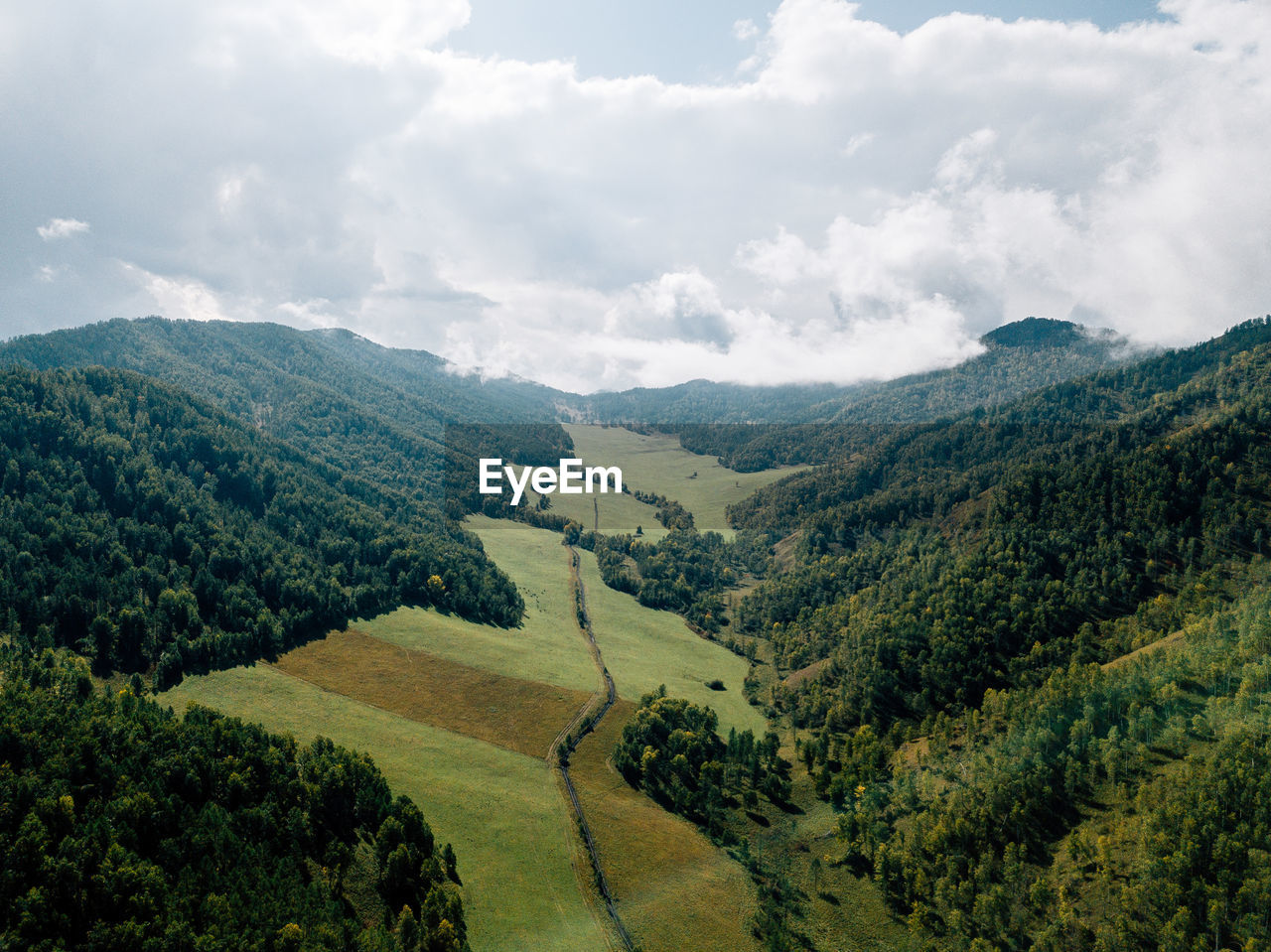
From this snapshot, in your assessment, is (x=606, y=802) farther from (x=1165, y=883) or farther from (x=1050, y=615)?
(x=1050, y=615)

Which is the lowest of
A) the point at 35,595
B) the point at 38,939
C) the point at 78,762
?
the point at 38,939

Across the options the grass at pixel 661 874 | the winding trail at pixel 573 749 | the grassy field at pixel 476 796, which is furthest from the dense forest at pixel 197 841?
the grass at pixel 661 874

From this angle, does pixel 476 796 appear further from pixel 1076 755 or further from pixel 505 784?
pixel 1076 755

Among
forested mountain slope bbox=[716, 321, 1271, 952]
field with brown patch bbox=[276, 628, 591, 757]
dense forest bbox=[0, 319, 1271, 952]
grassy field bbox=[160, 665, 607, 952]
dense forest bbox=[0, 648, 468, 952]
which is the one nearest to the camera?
dense forest bbox=[0, 648, 468, 952]

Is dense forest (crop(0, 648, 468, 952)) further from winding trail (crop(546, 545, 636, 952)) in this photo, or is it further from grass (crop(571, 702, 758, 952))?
grass (crop(571, 702, 758, 952))

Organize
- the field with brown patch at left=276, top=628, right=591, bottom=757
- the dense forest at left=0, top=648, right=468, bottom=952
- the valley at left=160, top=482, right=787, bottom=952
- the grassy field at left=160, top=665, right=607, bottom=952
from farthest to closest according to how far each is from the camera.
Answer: the field with brown patch at left=276, top=628, right=591, bottom=757 < the valley at left=160, top=482, right=787, bottom=952 < the grassy field at left=160, top=665, right=607, bottom=952 < the dense forest at left=0, top=648, right=468, bottom=952

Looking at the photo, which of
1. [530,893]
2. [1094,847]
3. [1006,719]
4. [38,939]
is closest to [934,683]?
[1006,719]

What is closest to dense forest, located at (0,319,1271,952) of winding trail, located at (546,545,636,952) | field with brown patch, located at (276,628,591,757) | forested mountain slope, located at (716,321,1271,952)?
forested mountain slope, located at (716,321,1271,952)

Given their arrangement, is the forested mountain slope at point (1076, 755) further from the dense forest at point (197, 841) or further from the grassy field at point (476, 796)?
the dense forest at point (197, 841)
